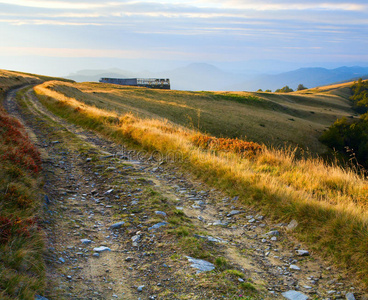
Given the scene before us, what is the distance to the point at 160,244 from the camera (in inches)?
215

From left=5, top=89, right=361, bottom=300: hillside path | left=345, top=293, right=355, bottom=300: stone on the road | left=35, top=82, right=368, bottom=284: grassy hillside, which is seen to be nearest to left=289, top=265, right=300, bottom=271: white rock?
left=5, top=89, right=361, bottom=300: hillside path

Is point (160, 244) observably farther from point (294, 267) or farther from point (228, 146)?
point (228, 146)

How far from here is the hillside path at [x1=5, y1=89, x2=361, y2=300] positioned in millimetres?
4262

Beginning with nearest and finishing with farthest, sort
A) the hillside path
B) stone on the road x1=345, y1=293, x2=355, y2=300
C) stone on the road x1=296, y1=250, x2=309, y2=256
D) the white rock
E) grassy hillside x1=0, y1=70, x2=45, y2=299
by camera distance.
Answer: grassy hillside x1=0, y1=70, x2=45, y2=299
stone on the road x1=345, y1=293, x2=355, y2=300
the hillside path
the white rock
stone on the road x1=296, y1=250, x2=309, y2=256

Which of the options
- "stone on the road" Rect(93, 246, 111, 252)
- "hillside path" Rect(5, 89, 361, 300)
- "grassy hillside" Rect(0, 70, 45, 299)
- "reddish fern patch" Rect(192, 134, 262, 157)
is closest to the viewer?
"grassy hillside" Rect(0, 70, 45, 299)

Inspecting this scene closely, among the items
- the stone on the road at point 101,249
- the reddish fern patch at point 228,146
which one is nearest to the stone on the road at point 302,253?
the stone on the road at point 101,249

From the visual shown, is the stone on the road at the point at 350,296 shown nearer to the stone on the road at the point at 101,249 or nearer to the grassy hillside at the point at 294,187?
the grassy hillside at the point at 294,187

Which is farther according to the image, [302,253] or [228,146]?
[228,146]

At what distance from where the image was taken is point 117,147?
13.6 meters

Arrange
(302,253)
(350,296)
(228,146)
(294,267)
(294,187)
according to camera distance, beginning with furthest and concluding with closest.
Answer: (228,146)
(294,187)
(302,253)
(294,267)
(350,296)

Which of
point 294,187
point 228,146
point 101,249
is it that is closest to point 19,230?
point 101,249

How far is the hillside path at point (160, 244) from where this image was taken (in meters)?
4.26

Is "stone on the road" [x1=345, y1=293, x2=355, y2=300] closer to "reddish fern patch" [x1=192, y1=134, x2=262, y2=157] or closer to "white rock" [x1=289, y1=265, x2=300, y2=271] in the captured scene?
"white rock" [x1=289, y1=265, x2=300, y2=271]

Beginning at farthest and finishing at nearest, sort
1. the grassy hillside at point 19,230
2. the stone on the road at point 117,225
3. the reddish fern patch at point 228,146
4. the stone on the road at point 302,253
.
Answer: the reddish fern patch at point 228,146
the stone on the road at point 117,225
the stone on the road at point 302,253
the grassy hillside at point 19,230
